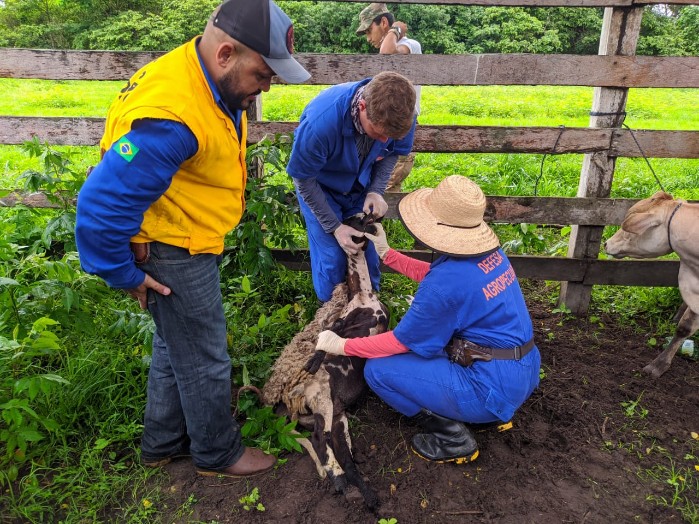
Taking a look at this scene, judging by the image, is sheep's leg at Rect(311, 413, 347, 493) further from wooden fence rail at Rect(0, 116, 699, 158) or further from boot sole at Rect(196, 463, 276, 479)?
wooden fence rail at Rect(0, 116, 699, 158)

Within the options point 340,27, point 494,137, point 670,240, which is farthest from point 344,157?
point 340,27

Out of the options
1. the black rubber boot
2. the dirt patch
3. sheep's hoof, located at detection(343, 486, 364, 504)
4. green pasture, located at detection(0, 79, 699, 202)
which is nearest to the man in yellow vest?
the dirt patch

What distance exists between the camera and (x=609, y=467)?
295 cm

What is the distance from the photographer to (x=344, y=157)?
3.31 meters

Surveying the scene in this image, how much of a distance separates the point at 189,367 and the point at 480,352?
1.46m

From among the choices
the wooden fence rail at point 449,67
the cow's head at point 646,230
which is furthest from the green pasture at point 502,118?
the cow's head at point 646,230

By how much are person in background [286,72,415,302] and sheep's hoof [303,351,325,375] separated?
0.68 meters

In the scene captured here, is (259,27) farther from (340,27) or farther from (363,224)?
(340,27)

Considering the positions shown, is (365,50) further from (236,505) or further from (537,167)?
(236,505)

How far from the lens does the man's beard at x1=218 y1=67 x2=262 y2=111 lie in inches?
80.4

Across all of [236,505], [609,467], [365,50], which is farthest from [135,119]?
[365,50]

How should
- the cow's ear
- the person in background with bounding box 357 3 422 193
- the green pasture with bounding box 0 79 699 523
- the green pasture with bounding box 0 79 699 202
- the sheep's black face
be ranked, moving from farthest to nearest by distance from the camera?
the green pasture with bounding box 0 79 699 202 < the person in background with bounding box 357 3 422 193 < the cow's ear < the sheep's black face < the green pasture with bounding box 0 79 699 523

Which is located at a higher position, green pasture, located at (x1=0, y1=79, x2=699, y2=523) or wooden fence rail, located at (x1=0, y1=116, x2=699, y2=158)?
wooden fence rail, located at (x1=0, y1=116, x2=699, y2=158)

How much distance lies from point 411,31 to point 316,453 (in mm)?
24606
